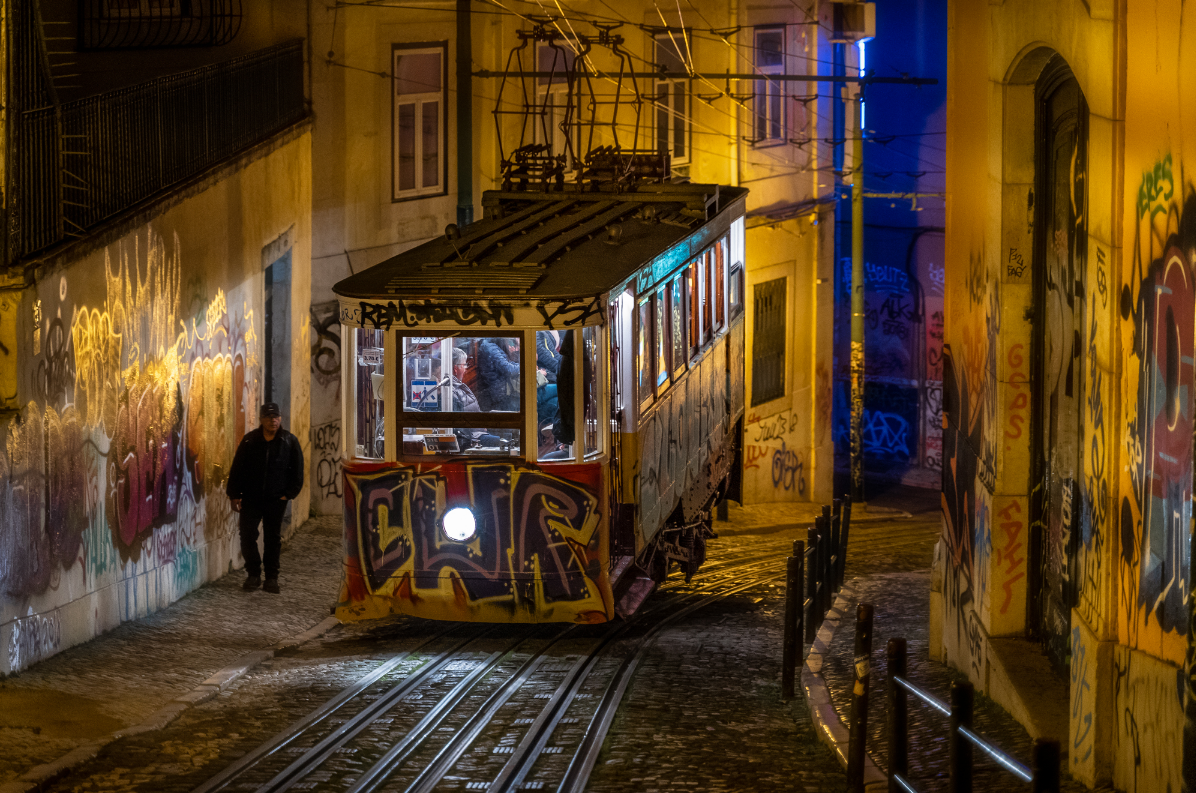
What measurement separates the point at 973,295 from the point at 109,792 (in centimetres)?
642

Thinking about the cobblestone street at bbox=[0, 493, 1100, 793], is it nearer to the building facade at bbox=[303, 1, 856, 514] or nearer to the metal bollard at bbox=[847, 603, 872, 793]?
the metal bollard at bbox=[847, 603, 872, 793]

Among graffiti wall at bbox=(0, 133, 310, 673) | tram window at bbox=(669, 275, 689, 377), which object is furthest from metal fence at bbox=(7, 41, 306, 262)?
tram window at bbox=(669, 275, 689, 377)

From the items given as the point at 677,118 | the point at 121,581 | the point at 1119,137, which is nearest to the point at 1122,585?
the point at 1119,137

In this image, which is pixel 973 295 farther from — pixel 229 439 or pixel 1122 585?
pixel 229 439

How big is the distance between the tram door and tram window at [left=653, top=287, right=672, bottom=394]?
12.4ft

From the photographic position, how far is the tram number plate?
1128cm

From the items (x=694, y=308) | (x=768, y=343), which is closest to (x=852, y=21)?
(x=768, y=343)

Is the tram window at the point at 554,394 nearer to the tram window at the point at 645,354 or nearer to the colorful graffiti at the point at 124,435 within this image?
the tram window at the point at 645,354

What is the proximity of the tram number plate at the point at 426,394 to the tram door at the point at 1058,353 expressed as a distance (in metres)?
4.14

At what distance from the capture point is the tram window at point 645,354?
40.2 feet

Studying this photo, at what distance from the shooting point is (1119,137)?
24.5 feet

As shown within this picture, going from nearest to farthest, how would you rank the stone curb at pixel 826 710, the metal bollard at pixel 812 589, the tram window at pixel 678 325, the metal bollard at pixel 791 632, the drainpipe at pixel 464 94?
the stone curb at pixel 826 710
the metal bollard at pixel 791 632
the metal bollard at pixel 812 589
the tram window at pixel 678 325
the drainpipe at pixel 464 94

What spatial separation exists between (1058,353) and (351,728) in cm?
475

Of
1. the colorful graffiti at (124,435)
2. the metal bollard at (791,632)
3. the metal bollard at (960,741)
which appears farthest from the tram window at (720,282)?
the metal bollard at (960,741)
